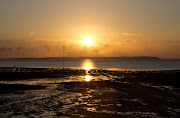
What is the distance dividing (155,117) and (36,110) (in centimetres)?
914

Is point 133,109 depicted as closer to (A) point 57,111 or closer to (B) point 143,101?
(B) point 143,101

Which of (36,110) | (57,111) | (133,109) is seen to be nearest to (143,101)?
(133,109)

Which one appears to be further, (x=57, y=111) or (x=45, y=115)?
(x=57, y=111)

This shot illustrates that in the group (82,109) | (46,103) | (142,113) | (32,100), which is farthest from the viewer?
(32,100)

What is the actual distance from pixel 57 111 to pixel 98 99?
20.0 feet

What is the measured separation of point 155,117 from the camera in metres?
15.4

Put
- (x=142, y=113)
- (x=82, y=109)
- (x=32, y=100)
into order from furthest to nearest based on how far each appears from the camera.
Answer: (x=32, y=100) → (x=82, y=109) → (x=142, y=113)

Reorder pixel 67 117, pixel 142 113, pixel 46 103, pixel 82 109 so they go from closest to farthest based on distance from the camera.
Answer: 1. pixel 67 117
2. pixel 142 113
3. pixel 82 109
4. pixel 46 103

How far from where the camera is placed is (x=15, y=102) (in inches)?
805

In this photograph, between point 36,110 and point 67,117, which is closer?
point 67,117

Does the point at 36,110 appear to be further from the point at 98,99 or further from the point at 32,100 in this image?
the point at 98,99

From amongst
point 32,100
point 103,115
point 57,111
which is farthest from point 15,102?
point 103,115

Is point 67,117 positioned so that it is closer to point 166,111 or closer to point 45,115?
point 45,115

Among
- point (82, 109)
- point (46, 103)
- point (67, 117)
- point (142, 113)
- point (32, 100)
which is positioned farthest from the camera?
point (32, 100)
